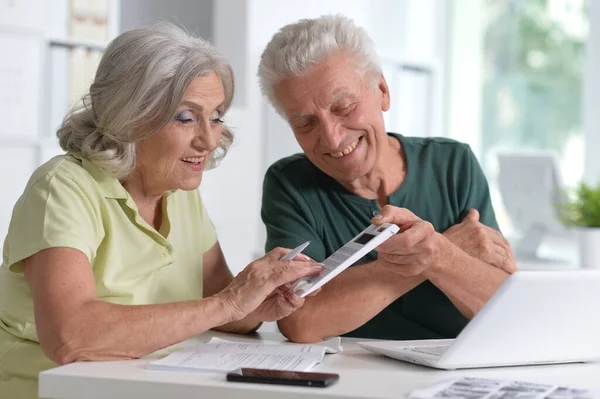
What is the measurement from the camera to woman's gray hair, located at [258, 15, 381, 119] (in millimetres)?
2252

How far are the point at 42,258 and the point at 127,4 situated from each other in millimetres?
3501

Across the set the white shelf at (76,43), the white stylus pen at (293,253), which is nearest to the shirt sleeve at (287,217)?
the white stylus pen at (293,253)

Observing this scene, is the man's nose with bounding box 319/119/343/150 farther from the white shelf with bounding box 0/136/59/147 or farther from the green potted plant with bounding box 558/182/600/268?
the green potted plant with bounding box 558/182/600/268

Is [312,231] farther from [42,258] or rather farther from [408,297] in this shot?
[42,258]

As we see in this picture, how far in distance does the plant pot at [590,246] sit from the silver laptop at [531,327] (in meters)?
3.09

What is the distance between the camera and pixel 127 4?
5.02 metres

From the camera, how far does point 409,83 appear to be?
6.61m

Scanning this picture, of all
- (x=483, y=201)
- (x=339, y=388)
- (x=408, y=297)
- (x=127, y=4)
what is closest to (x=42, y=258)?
(x=339, y=388)

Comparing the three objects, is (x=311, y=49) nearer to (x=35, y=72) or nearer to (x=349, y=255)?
(x=349, y=255)

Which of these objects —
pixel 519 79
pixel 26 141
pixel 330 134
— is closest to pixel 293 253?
pixel 330 134

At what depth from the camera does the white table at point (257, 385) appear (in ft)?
4.83

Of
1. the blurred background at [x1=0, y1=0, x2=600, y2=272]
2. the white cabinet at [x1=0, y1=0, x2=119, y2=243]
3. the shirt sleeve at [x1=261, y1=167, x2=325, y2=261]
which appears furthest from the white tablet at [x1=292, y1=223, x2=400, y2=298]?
the white cabinet at [x1=0, y1=0, x2=119, y2=243]

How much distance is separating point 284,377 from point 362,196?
96 centimetres

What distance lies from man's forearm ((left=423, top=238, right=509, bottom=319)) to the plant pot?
2.74 meters
